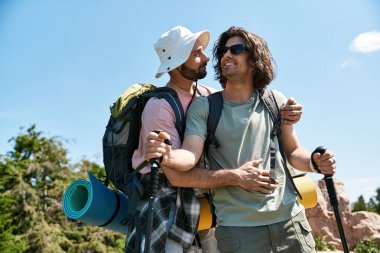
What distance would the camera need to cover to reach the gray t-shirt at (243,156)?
2.38 meters

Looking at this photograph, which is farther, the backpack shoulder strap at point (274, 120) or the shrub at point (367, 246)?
the shrub at point (367, 246)

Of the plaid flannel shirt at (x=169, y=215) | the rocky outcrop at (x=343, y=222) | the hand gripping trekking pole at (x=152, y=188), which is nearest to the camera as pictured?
the hand gripping trekking pole at (x=152, y=188)

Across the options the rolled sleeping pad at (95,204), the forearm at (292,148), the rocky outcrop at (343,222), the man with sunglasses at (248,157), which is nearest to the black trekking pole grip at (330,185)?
the man with sunglasses at (248,157)

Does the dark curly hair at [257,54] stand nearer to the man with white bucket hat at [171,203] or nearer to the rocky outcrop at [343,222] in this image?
the man with white bucket hat at [171,203]

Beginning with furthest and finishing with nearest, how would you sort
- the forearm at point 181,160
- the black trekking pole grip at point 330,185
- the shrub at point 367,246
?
the shrub at point 367,246, the black trekking pole grip at point 330,185, the forearm at point 181,160

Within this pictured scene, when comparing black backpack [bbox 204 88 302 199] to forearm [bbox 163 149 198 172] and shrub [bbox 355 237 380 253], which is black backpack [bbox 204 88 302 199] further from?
shrub [bbox 355 237 380 253]

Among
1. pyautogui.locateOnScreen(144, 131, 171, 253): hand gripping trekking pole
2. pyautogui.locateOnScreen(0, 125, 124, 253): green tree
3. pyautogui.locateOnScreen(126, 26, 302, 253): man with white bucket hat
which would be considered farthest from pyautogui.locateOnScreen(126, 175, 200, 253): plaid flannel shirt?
pyautogui.locateOnScreen(0, 125, 124, 253): green tree

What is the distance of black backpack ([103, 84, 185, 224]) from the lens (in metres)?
2.69

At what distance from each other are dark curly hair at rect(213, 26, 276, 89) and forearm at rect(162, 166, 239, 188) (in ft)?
2.20

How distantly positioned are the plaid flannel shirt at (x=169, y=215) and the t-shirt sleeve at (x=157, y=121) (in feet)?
0.62

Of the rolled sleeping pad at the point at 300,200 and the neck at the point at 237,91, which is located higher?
the neck at the point at 237,91

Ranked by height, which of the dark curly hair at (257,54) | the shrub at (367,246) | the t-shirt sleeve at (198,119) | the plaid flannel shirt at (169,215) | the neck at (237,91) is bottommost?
the shrub at (367,246)

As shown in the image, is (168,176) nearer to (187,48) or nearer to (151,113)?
(151,113)

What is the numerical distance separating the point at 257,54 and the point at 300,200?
976 mm
